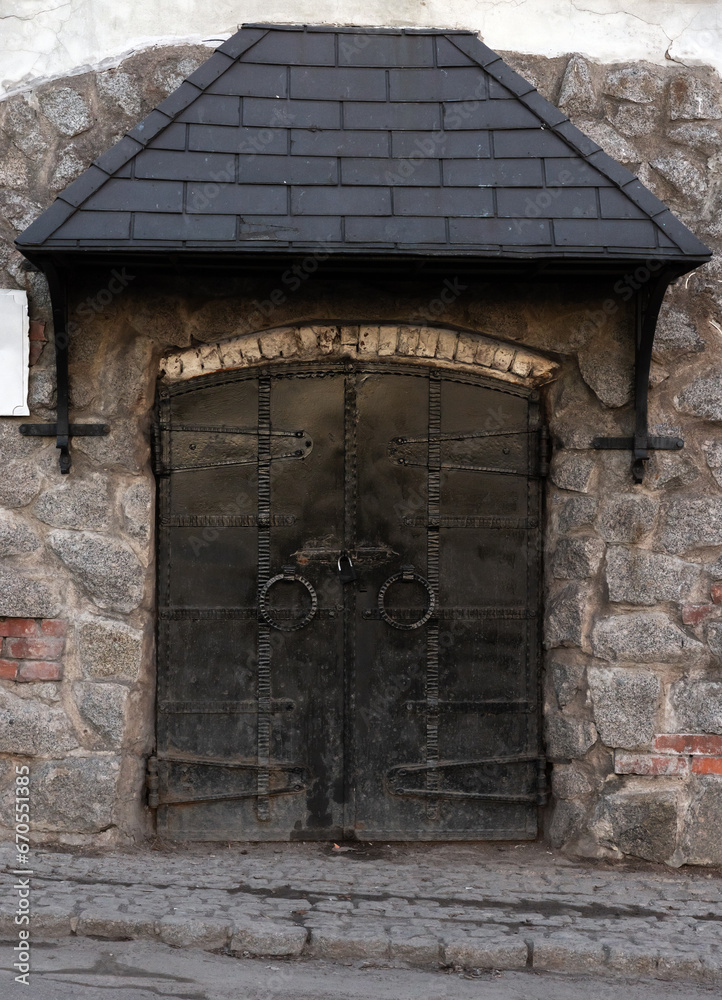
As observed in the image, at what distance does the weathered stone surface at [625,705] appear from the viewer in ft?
10.9

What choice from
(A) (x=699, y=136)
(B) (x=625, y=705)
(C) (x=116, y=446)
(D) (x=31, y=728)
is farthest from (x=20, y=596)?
(A) (x=699, y=136)

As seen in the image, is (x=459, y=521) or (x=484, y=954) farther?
(x=459, y=521)

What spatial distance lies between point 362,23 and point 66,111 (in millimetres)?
1189

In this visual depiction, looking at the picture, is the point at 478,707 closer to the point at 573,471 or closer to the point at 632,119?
the point at 573,471

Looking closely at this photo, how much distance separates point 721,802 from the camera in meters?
3.30

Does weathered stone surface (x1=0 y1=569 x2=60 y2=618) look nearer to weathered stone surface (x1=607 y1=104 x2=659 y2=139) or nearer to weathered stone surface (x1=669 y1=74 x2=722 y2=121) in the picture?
weathered stone surface (x1=607 y1=104 x2=659 y2=139)

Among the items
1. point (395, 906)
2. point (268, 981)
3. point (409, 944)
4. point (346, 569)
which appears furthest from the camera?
point (346, 569)

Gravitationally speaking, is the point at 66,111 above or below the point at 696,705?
above

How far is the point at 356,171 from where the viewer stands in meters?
2.97

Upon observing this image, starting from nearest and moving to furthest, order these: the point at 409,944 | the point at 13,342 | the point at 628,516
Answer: the point at 409,944 → the point at 13,342 → the point at 628,516

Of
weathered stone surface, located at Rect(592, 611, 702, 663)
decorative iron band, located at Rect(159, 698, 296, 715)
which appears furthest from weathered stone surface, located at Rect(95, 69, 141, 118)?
weathered stone surface, located at Rect(592, 611, 702, 663)

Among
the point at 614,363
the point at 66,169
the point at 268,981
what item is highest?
the point at 66,169

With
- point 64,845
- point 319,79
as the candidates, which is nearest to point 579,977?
point 64,845

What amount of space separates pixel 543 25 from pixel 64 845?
3.65 metres
